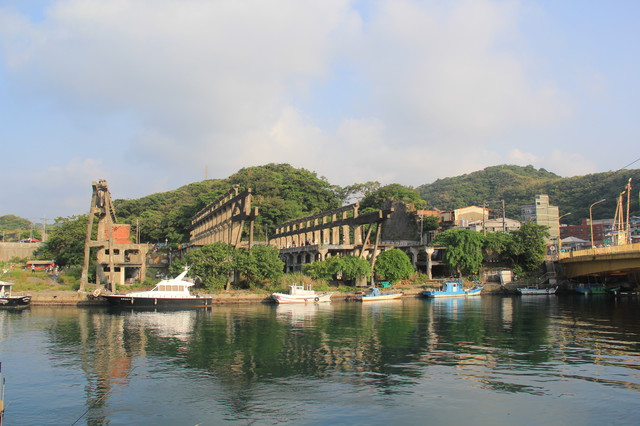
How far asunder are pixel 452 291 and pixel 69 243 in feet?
171

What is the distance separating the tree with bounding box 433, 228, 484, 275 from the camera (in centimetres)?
7019

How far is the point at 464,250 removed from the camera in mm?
70438

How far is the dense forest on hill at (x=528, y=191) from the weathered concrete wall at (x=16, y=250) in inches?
3533

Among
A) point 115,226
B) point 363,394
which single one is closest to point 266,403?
point 363,394

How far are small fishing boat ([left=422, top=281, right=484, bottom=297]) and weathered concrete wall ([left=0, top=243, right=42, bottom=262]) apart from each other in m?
73.2

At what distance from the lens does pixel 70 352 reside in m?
23.7

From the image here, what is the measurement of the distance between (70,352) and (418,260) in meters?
62.5

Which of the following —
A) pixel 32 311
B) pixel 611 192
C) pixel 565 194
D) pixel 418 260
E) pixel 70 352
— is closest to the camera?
pixel 70 352

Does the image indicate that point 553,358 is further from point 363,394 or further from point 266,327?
point 266,327

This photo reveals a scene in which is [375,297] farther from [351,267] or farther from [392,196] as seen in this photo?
[392,196]

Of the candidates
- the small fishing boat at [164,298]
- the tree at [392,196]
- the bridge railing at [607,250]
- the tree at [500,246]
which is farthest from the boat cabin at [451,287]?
A: the tree at [392,196]

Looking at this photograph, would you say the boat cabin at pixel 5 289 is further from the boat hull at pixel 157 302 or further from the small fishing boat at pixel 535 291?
the small fishing boat at pixel 535 291

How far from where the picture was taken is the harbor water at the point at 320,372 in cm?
1456

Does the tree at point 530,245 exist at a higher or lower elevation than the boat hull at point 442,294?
higher
